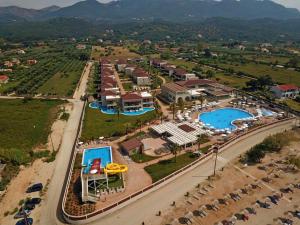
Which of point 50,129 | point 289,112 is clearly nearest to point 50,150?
point 50,129

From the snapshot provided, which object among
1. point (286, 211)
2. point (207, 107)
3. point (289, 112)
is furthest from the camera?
point (207, 107)

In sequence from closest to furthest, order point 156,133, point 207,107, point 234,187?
point 234,187 < point 156,133 < point 207,107

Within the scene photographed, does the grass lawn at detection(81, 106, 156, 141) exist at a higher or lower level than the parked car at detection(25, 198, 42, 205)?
higher

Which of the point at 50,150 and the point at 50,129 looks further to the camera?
the point at 50,129

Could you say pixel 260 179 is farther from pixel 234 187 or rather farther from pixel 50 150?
pixel 50 150

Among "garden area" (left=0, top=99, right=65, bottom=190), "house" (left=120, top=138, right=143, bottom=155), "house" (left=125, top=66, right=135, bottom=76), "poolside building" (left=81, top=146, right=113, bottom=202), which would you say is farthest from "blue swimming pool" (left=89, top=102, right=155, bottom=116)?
"house" (left=125, top=66, right=135, bottom=76)

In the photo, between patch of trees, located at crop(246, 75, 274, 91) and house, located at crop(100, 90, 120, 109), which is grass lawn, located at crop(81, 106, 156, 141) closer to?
house, located at crop(100, 90, 120, 109)

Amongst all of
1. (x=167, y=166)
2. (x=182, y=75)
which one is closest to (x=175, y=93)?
(x=182, y=75)
